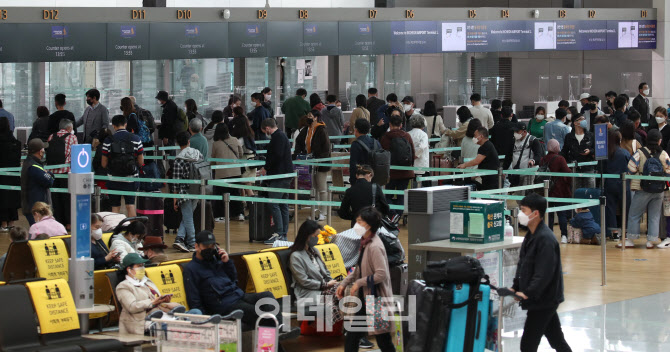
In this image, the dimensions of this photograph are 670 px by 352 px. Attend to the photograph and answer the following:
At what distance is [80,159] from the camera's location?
8672mm

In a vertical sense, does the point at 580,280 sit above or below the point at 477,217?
below

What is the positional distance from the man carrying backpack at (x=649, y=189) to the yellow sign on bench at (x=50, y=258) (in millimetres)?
7826

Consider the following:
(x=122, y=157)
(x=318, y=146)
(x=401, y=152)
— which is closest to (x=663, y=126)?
(x=401, y=152)

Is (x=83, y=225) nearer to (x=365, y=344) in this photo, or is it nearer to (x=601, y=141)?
(x=365, y=344)

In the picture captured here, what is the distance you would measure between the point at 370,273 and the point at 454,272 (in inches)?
44.2

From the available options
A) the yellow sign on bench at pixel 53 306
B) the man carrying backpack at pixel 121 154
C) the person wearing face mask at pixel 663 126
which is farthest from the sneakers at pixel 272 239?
the person wearing face mask at pixel 663 126

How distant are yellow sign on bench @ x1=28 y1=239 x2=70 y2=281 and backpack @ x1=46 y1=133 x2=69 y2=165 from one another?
4.92 metres

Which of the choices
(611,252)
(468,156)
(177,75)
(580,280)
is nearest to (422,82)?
(177,75)

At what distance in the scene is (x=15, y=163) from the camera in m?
15.4

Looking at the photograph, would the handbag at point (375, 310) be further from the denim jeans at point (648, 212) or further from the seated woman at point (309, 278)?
the denim jeans at point (648, 212)

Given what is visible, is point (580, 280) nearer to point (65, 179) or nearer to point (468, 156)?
point (468, 156)

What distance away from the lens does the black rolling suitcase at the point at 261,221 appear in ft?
47.2

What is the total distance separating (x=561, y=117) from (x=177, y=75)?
6.68 m

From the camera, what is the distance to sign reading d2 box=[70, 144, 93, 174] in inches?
340
